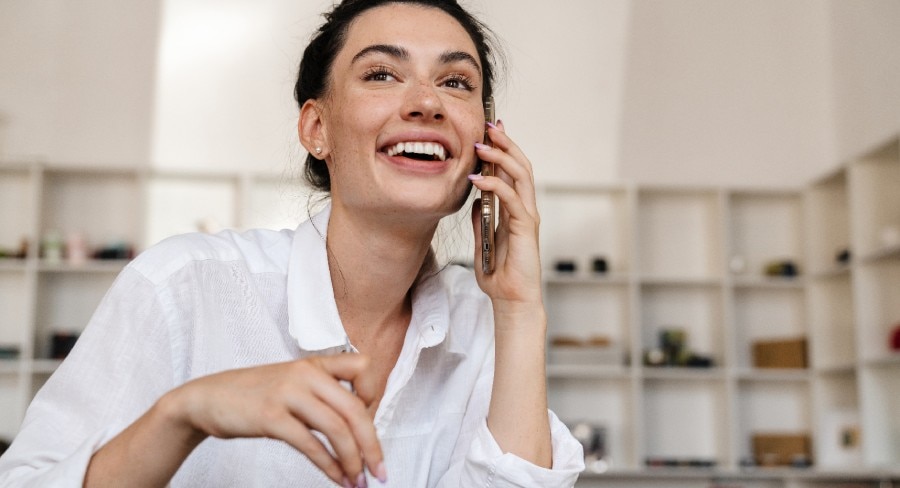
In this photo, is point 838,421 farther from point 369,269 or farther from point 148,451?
point 148,451

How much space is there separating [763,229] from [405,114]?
4775mm

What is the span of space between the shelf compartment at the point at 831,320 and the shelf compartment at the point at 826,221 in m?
0.11

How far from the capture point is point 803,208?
566cm

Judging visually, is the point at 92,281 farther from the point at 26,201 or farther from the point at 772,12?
the point at 772,12

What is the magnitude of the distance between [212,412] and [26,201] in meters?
5.05

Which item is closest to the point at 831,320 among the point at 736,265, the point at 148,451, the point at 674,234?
the point at 736,265

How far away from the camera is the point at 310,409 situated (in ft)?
2.60

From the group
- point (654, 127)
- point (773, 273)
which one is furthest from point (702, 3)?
point (773, 273)

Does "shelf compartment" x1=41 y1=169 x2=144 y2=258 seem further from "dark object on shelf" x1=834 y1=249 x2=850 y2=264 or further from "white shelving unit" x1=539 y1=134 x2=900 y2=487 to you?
"dark object on shelf" x1=834 y1=249 x2=850 y2=264

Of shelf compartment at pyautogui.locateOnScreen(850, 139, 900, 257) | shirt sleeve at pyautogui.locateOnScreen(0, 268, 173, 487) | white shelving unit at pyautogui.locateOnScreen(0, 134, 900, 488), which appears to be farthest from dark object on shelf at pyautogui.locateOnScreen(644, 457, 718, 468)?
shirt sleeve at pyautogui.locateOnScreen(0, 268, 173, 487)

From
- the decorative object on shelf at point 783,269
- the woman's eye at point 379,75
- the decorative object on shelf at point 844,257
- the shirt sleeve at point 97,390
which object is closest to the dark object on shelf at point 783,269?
the decorative object on shelf at point 783,269

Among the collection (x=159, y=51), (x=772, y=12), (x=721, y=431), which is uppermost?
(x=772, y=12)

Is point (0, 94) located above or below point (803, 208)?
above

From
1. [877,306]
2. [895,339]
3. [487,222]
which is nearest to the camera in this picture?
[487,222]
